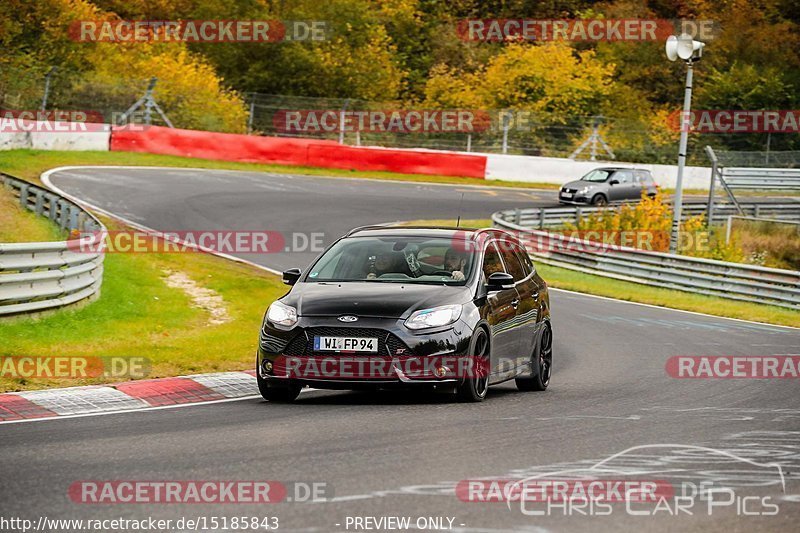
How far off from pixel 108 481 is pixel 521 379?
21.3ft

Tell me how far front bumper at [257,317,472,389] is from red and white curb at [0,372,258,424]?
3.47ft

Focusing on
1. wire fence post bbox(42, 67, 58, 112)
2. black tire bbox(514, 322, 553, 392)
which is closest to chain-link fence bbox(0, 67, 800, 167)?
wire fence post bbox(42, 67, 58, 112)

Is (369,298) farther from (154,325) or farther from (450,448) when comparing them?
(154,325)

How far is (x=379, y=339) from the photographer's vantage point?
35.1 ft

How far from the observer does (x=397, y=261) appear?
39.3 feet

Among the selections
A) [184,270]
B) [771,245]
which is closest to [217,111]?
[771,245]

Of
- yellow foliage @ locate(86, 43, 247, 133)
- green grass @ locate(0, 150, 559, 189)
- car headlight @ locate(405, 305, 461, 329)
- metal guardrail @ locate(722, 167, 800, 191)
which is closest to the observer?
car headlight @ locate(405, 305, 461, 329)

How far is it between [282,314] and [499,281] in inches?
79.6

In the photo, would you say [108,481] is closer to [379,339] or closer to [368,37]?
[379,339]

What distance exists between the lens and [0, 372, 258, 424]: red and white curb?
10297 mm

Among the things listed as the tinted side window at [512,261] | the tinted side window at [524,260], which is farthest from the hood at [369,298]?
the tinted side window at [524,260]

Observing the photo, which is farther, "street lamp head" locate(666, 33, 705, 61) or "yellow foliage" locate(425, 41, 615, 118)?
"yellow foliage" locate(425, 41, 615, 118)

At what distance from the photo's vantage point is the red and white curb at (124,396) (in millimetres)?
10297

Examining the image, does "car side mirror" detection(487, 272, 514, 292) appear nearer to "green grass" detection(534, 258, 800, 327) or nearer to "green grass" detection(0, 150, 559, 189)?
"green grass" detection(534, 258, 800, 327)
